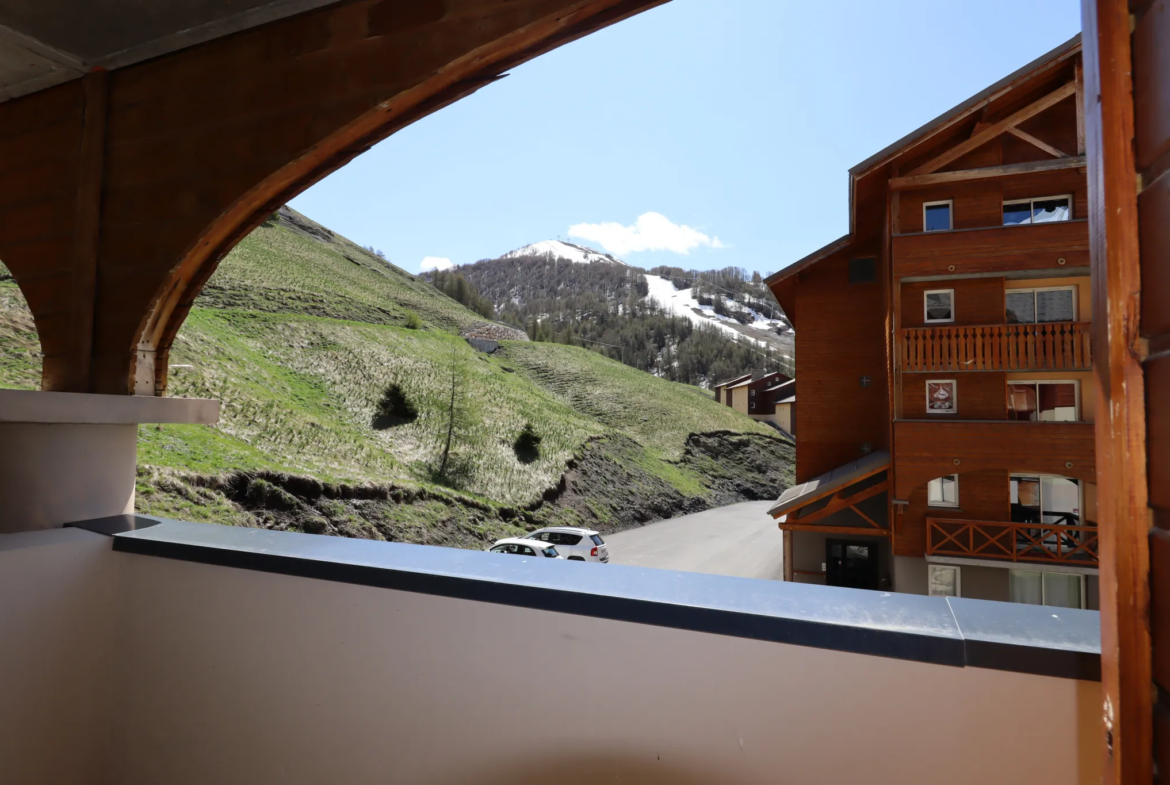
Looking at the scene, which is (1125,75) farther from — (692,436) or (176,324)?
(692,436)

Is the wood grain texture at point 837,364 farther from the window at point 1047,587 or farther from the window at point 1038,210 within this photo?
the window at point 1047,587

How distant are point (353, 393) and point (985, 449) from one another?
43.1ft

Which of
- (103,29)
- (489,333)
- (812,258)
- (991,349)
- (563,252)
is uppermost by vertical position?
Answer: (563,252)

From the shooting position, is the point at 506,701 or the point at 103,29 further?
the point at 103,29

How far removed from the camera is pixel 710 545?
43.0 ft

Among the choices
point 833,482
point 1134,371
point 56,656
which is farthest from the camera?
point 833,482

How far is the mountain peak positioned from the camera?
93.8 m

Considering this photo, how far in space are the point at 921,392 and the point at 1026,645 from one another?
7382 millimetres

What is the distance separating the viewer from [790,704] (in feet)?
2.93

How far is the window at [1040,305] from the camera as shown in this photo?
7.25m

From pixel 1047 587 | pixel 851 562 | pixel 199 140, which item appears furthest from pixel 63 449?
pixel 1047 587

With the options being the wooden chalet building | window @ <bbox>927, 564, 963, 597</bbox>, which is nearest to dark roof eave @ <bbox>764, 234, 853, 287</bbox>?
the wooden chalet building

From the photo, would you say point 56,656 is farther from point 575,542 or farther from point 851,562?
point 851,562

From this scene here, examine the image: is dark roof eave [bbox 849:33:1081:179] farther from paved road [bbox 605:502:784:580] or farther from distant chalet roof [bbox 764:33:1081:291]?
paved road [bbox 605:502:784:580]
